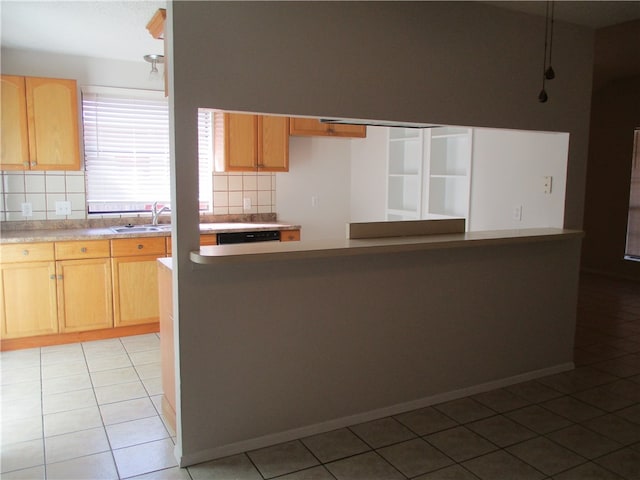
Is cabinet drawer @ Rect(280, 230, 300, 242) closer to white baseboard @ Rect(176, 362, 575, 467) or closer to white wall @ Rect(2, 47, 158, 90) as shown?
white wall @ Rect(2, 47, 158, 90)

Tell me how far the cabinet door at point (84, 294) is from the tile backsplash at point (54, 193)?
70 cm

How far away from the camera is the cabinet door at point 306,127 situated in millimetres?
5074

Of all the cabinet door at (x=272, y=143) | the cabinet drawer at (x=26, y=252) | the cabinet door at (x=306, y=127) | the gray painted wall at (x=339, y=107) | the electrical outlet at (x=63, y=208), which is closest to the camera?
the gray painted wall at (x=339, y=107)

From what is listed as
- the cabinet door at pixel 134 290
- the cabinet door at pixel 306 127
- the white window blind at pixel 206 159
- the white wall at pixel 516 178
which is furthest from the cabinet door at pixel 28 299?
the white wall at pixel 516 178

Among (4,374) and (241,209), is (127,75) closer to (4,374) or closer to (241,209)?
(241,209)

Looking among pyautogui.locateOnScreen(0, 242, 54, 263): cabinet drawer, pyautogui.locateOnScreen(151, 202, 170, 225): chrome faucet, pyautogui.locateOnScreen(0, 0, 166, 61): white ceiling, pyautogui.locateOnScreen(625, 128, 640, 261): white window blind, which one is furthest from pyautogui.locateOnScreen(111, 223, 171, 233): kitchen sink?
pyautogui.locateOnScreen(625, 128, 640, 261): white window blind

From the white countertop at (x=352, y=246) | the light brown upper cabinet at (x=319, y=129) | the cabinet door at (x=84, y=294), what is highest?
the light brown upper cabinet at (x=319, y=129)

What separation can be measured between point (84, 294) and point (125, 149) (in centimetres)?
144

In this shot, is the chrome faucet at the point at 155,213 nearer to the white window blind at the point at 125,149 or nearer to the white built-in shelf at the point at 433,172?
the white window blind at the point at 125,149

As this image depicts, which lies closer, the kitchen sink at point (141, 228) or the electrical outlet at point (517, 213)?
the electrical outlet at point (517, 213)

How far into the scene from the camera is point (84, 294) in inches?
166

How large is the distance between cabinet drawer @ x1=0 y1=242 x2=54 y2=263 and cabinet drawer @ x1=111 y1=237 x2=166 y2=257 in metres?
0.47

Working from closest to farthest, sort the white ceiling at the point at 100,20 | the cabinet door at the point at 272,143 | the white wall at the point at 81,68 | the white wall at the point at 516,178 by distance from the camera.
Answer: the white ceiling at the point at 100,20 → the white wall at the point at 516,178 → the white wall at the point at 81,68 → the cabinet door at the point at 272,143

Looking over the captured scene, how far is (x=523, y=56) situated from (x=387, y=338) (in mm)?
1932
